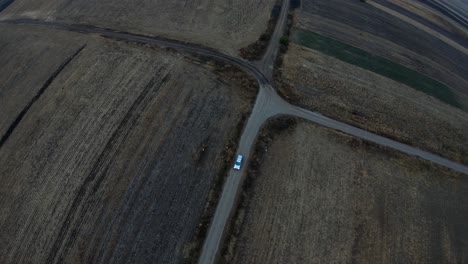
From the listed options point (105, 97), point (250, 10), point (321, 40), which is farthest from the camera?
point (250, 10)

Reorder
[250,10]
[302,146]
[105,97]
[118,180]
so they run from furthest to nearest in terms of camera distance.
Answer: [250,10]
[105,97]
[302,146]
[118,180]

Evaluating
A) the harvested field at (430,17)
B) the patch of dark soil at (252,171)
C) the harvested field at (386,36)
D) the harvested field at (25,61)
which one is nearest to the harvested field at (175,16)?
the harvested field at (25,61)

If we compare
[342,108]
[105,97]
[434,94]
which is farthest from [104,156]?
[434,94]

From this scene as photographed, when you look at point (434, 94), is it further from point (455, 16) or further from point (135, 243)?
point (135, 243)

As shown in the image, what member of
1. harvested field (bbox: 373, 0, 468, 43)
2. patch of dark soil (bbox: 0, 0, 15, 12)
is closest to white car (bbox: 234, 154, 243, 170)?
harvested field (bbox: 373, 0, 468, 43)

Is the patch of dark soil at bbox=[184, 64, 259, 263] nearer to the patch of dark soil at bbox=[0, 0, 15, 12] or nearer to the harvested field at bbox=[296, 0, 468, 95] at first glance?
the harvested field at bbox=[296, 0, 468, 95]
